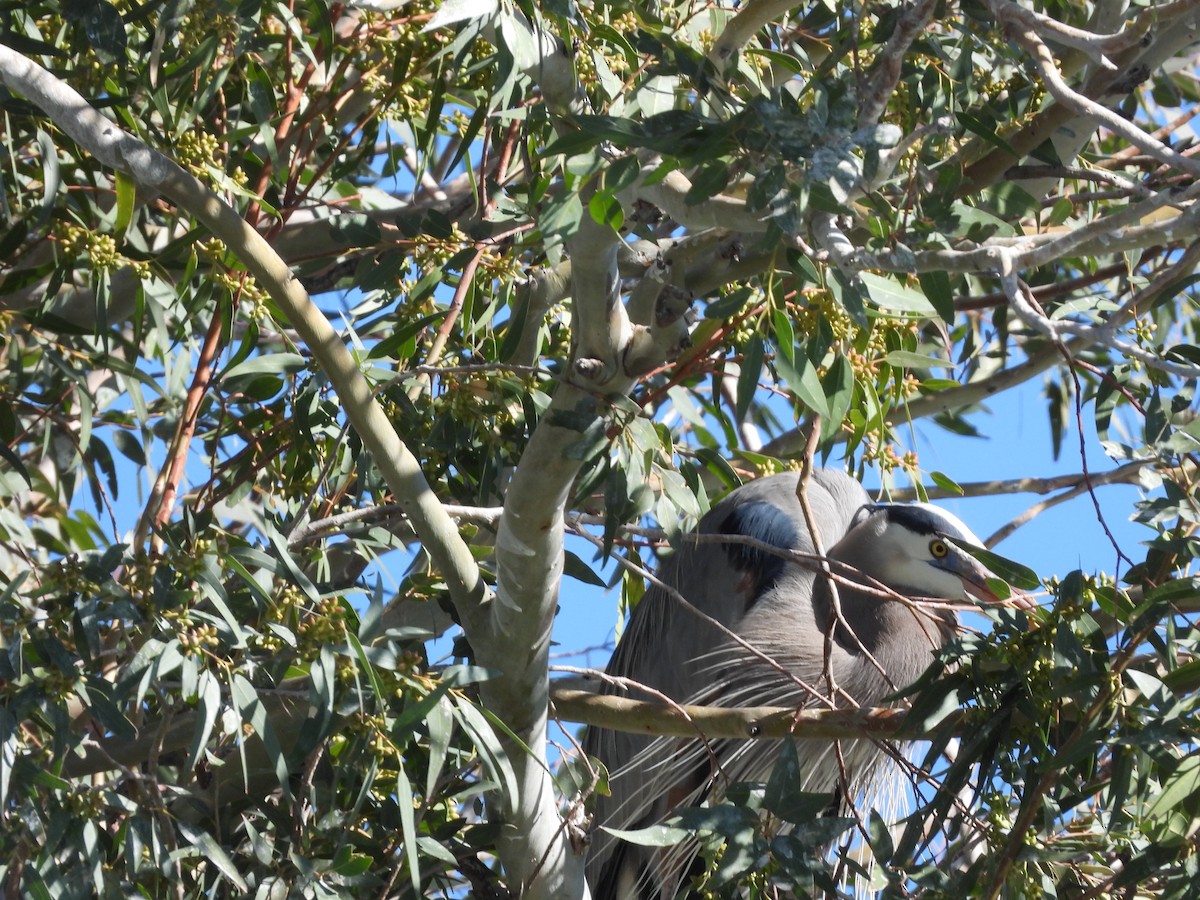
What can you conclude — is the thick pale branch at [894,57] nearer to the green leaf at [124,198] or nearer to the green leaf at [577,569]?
the green leaf at [577,569]

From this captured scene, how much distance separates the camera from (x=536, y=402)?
2059 mm

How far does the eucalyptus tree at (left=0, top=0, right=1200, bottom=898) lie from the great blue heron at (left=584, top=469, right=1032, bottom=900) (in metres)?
0.48

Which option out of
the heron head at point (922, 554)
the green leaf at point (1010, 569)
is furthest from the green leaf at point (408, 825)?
the heron head at point (922, 554)

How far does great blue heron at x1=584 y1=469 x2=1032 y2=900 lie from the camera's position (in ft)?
8.93

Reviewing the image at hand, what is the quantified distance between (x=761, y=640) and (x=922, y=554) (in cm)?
35

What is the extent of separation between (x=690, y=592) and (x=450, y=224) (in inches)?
48.7

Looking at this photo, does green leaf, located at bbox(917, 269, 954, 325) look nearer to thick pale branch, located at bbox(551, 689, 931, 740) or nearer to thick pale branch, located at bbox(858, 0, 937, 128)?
thick pale branch, located at bbox(858, 0, 937, 128)

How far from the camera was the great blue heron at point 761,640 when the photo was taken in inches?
107

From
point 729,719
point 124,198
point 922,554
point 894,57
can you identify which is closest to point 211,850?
point 729,719

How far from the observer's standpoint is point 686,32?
82.1 inches

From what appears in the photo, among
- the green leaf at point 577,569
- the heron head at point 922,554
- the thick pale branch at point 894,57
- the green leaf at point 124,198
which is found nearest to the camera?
the thick pale branch at point 894,57

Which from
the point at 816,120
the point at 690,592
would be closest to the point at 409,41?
the point at 816,120

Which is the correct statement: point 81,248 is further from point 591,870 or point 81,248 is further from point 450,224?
point 591,870

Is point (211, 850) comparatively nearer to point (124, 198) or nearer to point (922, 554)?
point (124, 198)
